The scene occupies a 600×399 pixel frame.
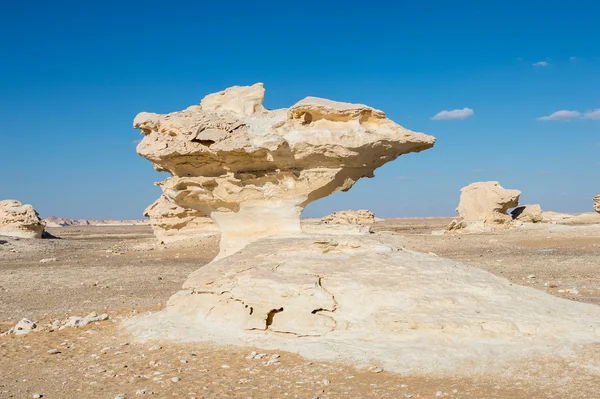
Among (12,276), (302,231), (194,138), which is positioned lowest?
(12,276)

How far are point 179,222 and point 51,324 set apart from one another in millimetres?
18971

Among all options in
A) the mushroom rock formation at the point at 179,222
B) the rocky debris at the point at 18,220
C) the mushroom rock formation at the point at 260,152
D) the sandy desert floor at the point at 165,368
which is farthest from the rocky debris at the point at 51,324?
the rocky debris at the point at 18,220

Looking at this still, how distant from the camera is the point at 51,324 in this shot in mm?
9539

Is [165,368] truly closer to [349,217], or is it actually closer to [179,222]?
Result: [179,222]

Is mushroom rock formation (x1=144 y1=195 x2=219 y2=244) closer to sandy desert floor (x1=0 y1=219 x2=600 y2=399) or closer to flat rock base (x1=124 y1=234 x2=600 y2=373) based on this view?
sandy desert floor (x1=0 y1=219 x2=600 y2=399)

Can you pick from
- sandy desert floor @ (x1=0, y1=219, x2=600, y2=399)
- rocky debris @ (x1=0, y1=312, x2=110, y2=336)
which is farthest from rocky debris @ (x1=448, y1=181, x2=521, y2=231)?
rocky debris @ (x1=0, y1=312, x2=110, y2=336)

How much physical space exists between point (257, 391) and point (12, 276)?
15.1m

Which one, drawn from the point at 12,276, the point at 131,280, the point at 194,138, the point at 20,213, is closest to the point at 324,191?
the point at 194,138

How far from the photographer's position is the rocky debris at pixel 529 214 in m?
34.5

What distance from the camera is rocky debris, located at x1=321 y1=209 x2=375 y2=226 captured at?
42281 millimetres

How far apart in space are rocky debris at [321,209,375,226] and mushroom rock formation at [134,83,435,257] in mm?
28803

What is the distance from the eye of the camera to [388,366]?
633cm

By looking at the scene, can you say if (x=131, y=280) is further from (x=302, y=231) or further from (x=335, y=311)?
(x=335, y=311)

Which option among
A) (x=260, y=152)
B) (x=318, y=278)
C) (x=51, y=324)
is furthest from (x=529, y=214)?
(x=51, y=324)
